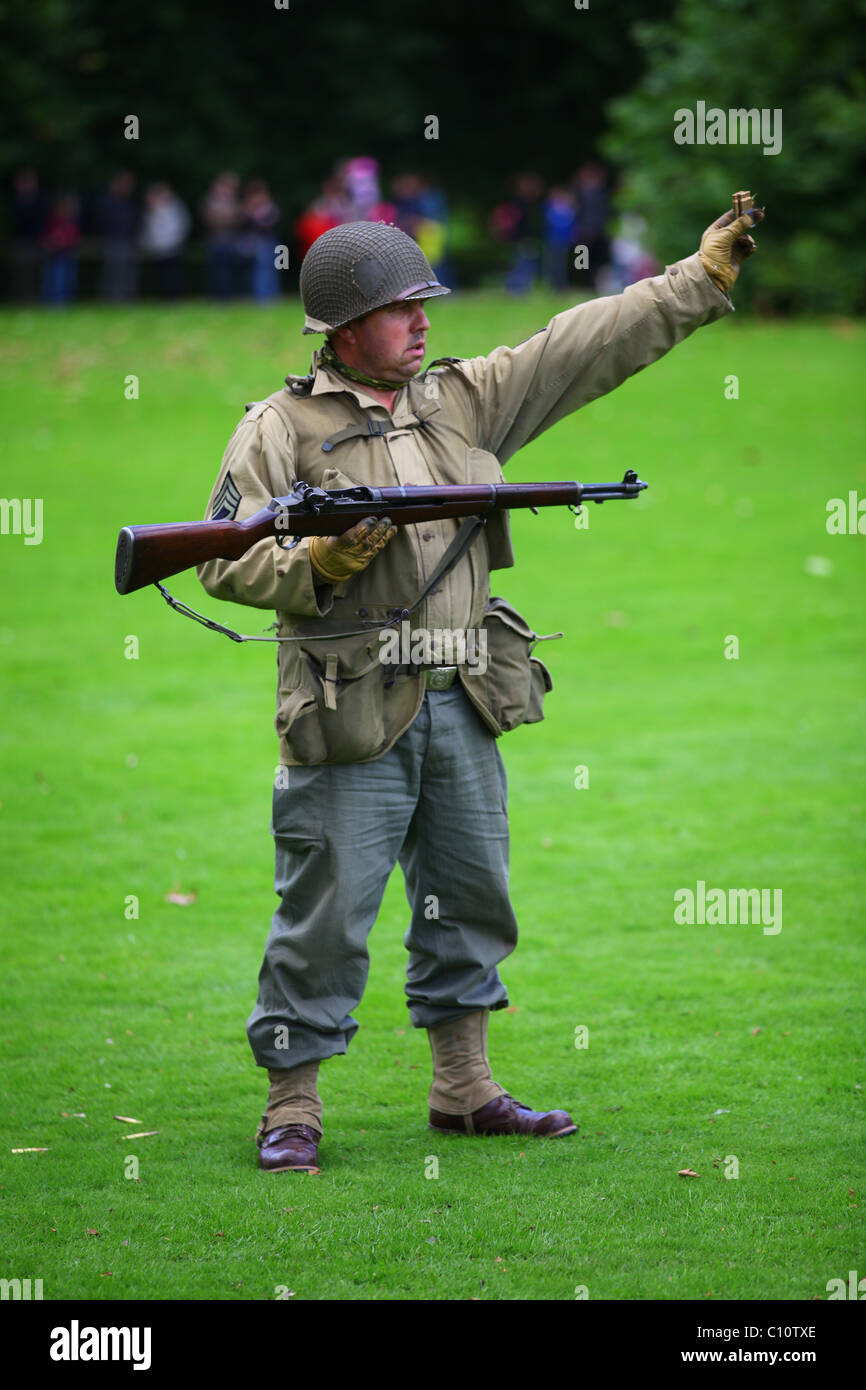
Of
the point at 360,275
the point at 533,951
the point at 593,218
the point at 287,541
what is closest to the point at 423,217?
the point at 593,218

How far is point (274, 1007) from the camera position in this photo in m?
5.25

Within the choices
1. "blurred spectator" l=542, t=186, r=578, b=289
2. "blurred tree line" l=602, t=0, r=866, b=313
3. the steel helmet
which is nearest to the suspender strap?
the steel helmet

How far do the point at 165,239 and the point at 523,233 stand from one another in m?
9.62

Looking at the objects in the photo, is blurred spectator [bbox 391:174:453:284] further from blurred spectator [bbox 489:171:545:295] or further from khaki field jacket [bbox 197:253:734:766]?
→ khaki field jacket [bbox 197:253:734:766]

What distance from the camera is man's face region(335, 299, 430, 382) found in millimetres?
5070

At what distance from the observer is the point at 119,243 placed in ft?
108

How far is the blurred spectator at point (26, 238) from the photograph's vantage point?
106 feet

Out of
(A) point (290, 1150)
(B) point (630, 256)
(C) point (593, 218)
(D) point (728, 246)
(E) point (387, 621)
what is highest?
(C) point (593, 218)

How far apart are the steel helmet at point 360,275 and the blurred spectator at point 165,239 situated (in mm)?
29161

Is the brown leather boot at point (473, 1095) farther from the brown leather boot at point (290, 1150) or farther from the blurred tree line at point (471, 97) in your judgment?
the blurred tree line at point (471, 97)

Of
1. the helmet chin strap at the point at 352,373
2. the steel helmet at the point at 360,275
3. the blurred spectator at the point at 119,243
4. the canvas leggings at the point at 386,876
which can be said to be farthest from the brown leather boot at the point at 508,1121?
the blurred spectator at the point at 119,243

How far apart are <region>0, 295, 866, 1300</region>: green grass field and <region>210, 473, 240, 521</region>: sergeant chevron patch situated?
2.03m

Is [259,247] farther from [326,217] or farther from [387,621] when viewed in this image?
[387,621]

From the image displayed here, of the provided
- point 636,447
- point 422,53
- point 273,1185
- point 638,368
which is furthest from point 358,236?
point 422,53
